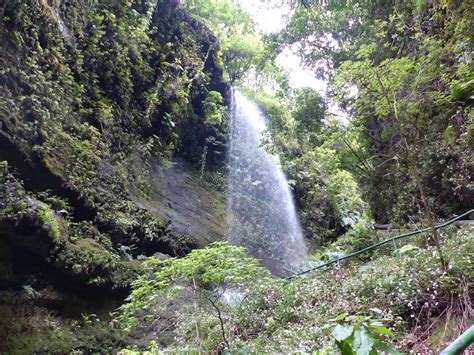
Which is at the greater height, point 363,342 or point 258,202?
point 258,202

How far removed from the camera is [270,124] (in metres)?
12.3

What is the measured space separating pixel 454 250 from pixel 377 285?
922 millimetres

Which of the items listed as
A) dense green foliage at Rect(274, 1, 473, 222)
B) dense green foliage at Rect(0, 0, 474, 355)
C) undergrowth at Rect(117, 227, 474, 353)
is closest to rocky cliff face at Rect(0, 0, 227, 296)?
dense green foliage at Rect(0, 0, 474, 355)

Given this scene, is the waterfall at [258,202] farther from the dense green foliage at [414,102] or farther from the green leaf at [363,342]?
the green leaf at [363,342]

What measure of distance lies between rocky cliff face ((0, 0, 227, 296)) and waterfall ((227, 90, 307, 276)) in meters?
1.34

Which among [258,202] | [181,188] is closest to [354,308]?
[181,188]

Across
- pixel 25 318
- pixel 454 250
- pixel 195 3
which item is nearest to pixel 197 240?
pixel 25 318

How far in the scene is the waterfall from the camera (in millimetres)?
11516

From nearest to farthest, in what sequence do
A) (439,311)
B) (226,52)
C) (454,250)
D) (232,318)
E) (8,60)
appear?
(439,311), (454,250), (232,318), (8,60), (226,52)

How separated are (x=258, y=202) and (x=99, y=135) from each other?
7.23m

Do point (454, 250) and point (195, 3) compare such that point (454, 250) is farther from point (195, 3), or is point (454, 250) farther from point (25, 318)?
point (195, 3)

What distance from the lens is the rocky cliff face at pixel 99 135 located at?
17.3ft

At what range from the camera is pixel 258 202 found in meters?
13.2

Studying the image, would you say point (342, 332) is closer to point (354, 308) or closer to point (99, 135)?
point (354, 308)
